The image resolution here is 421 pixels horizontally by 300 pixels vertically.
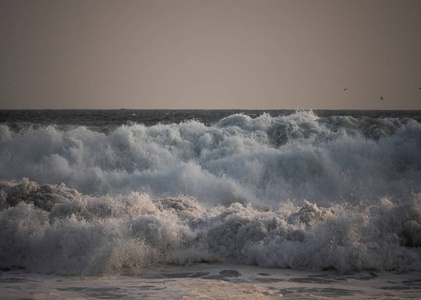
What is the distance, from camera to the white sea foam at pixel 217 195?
703 centimetres

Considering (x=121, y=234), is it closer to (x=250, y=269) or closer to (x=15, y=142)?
(x=250, y=269)

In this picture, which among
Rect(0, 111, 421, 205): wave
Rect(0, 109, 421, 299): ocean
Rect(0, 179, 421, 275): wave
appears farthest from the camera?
Rect(0, 111, 421, 205): wave

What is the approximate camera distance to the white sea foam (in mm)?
7031

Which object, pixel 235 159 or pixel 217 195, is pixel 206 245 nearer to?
pixel 217 195

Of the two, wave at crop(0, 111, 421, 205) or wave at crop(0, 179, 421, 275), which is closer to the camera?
wave at crop(0, 179, 421, 275)

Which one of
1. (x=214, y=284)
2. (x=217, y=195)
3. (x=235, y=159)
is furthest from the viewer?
(x=235, y=159)

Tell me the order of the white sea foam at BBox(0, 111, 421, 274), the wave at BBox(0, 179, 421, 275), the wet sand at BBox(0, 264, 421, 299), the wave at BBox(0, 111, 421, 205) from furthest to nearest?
the wave at BBox(0, 111, 421, 205) < the white sea foam at BBox(0, 111, 421, 274) < the wave at BBox(0, 179, 421, 275) < the wet sand at BBox(0, 264, 421, 299)

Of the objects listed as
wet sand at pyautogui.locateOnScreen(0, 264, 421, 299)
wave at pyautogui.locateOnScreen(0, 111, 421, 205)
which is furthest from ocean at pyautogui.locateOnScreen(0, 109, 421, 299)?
wave at pyautogui.locateOnScreen(0, 111, 421, 205)

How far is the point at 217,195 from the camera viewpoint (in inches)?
548

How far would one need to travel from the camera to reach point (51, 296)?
5.46m

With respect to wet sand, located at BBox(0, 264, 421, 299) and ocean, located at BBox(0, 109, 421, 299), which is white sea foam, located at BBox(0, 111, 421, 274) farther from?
wet sand, located at BBox(0, 264, 421, 299)

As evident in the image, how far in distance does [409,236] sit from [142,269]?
435cm

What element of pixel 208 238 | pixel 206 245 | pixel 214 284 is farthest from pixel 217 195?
pixel 214 284

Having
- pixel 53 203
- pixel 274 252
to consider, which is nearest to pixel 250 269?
pixel 274 252
